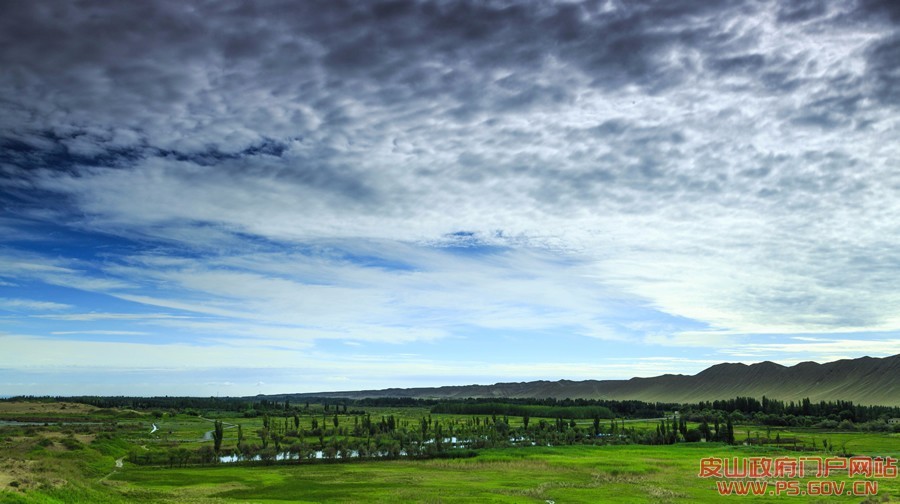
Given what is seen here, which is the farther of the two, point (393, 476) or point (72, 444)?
point (72, 444)

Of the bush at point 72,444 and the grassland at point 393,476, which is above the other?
the bush at point 72,444

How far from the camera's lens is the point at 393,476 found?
97.2 m

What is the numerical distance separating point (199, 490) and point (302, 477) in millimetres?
21547

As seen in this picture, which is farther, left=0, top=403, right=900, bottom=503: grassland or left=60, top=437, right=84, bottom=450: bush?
left=60, top=437, right=84, bottom=450: bush

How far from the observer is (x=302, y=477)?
98125 millimetres

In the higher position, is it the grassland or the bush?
the bush

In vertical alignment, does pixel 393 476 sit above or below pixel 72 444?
below

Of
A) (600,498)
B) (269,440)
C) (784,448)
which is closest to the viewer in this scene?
(600,498)

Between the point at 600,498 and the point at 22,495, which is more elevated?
the point at 22,495

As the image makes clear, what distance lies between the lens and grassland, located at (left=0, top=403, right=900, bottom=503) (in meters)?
66.6

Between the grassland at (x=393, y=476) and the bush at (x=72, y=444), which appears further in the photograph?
the bush at (x=72, y=444)

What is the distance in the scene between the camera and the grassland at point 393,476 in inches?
2621

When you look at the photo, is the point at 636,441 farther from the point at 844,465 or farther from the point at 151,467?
the point at 151,467

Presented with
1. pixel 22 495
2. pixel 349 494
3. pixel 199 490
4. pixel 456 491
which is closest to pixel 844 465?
pixel 456 491
